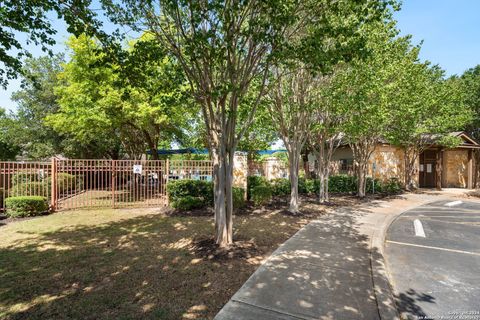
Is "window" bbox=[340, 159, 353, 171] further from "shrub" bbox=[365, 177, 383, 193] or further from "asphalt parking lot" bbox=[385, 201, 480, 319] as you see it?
"asphalt parking lot" bbox=[385, 201, 480, 319]

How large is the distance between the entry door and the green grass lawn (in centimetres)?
1994

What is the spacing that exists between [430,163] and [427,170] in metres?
0.67

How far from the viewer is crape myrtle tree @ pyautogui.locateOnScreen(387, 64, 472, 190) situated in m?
12.2

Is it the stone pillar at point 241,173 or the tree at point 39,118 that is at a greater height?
the tree at point 39,118

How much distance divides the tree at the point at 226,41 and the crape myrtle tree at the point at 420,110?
8.16 m

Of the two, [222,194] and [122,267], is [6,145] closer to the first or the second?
[122,267]

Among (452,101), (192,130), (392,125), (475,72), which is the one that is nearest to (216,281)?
(392,125)

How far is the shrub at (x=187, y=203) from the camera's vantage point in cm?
991

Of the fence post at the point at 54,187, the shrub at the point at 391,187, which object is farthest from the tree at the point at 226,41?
the shrub at the point at 391,187

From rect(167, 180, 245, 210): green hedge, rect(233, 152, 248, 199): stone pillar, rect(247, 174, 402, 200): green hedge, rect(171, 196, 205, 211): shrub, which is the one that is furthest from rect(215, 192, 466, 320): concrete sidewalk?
rect(247, 174, 402, 200): green hedge

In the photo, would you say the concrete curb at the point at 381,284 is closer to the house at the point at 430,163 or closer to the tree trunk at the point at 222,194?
the tree trunk at the point at 222,194

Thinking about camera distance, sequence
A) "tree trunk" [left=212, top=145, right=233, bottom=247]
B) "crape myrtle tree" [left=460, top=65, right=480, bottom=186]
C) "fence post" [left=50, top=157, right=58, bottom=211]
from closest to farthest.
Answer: "tree trunk" [left=212, top=145, right=233, bottom=247] < "fence post" [left=50, top=157, right=58, bottom=211] < "crape myrtle tree" [left=460, top=65, right=480, bottom=186]

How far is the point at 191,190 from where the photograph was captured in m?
10.8

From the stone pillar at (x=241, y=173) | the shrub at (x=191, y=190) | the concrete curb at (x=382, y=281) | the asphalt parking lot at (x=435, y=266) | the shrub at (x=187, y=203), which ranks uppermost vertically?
the stone pillar at (x=241, y=173)
